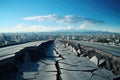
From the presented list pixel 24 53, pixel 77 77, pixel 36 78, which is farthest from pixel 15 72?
pixel 24 53

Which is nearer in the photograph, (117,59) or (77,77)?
(77,77)

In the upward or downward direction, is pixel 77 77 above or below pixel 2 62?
below

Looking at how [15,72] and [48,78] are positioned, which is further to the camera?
[15,72]

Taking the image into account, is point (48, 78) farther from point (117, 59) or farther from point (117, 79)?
point (117, 59)

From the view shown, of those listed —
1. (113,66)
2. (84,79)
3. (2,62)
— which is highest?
(2,62)

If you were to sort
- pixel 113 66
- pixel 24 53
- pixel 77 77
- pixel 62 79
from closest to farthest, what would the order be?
1. pixel 62 79
2. pixel 77 77
3. pixel 24 53
4. pixel 113 66

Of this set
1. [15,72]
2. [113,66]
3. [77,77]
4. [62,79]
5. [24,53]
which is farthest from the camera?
[113,66]

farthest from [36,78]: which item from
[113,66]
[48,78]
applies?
[113,66]

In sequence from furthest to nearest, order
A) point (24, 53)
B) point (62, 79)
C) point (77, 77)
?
point (24, 53)
point (77, 77)
point (62, 79)

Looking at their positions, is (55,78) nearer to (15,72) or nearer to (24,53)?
(15,72)
